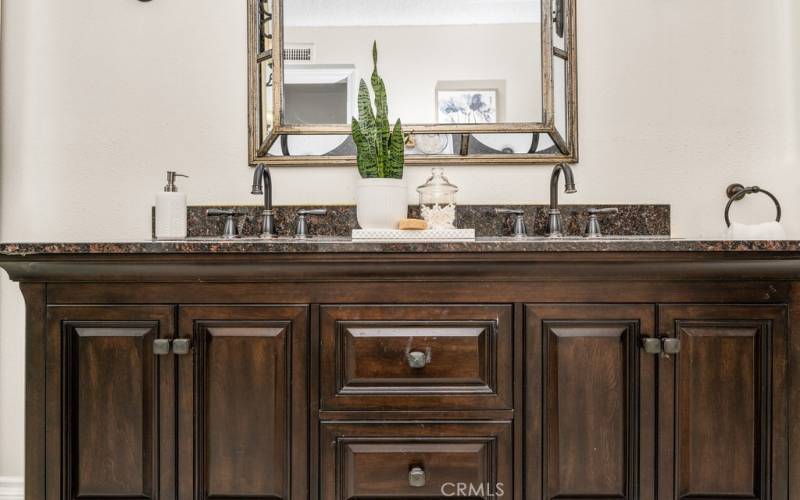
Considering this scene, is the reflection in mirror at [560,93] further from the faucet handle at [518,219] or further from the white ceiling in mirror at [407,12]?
the faucet handle at [518,219]

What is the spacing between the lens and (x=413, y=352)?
82 cm

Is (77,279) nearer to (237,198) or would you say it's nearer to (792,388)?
(237,198)

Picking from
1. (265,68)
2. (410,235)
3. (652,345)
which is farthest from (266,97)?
(652,345)

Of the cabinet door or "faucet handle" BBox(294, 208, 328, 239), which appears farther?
"faucet handle" BBox(294, 208, 328, 239)

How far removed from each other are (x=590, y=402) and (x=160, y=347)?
2.47 ft

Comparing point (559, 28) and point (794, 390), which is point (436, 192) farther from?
point (794, 390)

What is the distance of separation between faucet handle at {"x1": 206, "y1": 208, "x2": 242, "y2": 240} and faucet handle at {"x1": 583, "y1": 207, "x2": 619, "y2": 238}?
0.97m

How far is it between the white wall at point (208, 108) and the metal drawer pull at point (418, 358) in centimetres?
66

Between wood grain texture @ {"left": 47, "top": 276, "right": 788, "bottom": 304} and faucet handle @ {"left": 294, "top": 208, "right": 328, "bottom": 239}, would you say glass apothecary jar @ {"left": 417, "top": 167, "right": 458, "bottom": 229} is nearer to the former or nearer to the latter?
faucet handle @ {"left": 294, "top": 208, "right": 328, "bottom": 239}

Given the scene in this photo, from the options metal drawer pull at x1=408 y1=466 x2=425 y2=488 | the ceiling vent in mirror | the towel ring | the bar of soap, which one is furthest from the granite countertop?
the ceiling vent in mirror

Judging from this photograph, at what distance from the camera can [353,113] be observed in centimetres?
136

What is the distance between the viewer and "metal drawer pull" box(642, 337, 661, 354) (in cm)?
80

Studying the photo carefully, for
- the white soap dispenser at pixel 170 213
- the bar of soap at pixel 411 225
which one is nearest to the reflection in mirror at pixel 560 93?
the bar of soap at pixel 411 225

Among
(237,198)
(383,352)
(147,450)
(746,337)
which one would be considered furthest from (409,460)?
(237,198)
